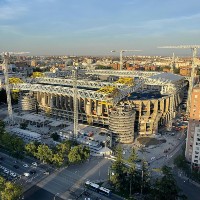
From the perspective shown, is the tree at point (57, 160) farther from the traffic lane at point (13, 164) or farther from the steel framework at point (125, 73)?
the steel framework at point (125, 73)

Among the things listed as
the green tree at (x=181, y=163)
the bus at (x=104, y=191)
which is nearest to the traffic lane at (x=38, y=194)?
the bus at (x=104, y=191)

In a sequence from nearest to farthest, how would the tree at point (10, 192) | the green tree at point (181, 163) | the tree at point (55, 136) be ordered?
the tree at point (10, 192) → the green tree at point (181, 163) → the tree at point (55, 136)

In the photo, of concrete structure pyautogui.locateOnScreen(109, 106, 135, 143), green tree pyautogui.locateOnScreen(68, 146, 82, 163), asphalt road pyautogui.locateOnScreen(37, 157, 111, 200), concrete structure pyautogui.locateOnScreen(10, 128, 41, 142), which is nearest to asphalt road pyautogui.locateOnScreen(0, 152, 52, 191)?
asphalt road pyautogui.locateOnScreen(37, 157, 111, 200)

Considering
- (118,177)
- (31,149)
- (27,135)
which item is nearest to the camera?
(118,177)

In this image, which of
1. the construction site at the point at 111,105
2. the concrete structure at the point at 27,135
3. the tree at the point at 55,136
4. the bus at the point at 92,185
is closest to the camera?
the bus at the point at 92,185

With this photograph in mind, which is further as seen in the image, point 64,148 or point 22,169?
point 64,148

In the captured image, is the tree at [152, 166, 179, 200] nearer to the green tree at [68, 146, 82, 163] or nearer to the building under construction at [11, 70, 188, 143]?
the green tree at [68, 146, 82, 163]

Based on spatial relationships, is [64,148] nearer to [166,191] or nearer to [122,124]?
[122,124]

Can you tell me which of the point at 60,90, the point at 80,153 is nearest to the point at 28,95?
the point at 60,90

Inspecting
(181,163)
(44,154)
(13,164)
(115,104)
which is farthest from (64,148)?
(181,163)

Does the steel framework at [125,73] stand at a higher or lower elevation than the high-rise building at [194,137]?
higher
